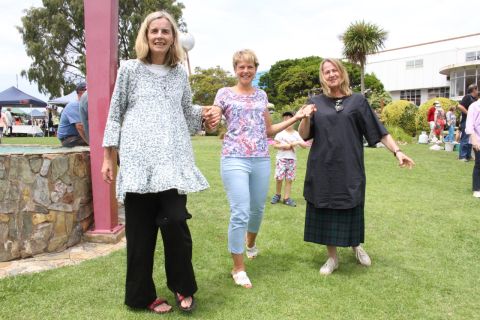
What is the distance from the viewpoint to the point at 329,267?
382cm

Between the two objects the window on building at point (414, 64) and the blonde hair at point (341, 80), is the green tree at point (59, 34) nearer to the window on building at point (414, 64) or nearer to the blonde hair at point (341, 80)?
the blonde hair at point (341, 80)

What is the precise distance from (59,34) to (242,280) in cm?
3310

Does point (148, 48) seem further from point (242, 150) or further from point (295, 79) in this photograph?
point (295, 79)

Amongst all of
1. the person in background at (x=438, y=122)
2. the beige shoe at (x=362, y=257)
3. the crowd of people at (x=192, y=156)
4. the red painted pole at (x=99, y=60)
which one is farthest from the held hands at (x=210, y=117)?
the person in background at (x=438, y=122)

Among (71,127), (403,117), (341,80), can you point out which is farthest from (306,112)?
(403,117)

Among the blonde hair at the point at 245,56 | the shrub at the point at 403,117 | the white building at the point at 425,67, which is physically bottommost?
the blonde hair at the point at 245,56

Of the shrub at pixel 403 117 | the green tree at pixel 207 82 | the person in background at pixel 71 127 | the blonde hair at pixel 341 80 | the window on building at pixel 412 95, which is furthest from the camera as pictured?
the window on building at pixel 412 95

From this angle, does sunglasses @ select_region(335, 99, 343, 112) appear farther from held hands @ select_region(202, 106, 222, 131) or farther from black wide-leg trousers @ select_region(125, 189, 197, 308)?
black wide-leg trousers @ select_region(125, 189, 197, 308)

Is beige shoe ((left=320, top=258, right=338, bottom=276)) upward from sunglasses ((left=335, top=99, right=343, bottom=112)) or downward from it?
downward

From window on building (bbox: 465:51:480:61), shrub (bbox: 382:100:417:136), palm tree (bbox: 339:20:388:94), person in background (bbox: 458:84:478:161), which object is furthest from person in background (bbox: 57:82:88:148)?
window on building (bbox: 465:51:480:61)

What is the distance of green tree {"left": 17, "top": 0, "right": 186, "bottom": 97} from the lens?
32125 mm

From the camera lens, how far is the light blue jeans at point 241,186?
3416 millimetres

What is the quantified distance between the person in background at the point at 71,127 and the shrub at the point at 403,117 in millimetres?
18838

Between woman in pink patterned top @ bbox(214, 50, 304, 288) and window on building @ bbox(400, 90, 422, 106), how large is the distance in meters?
59.3
